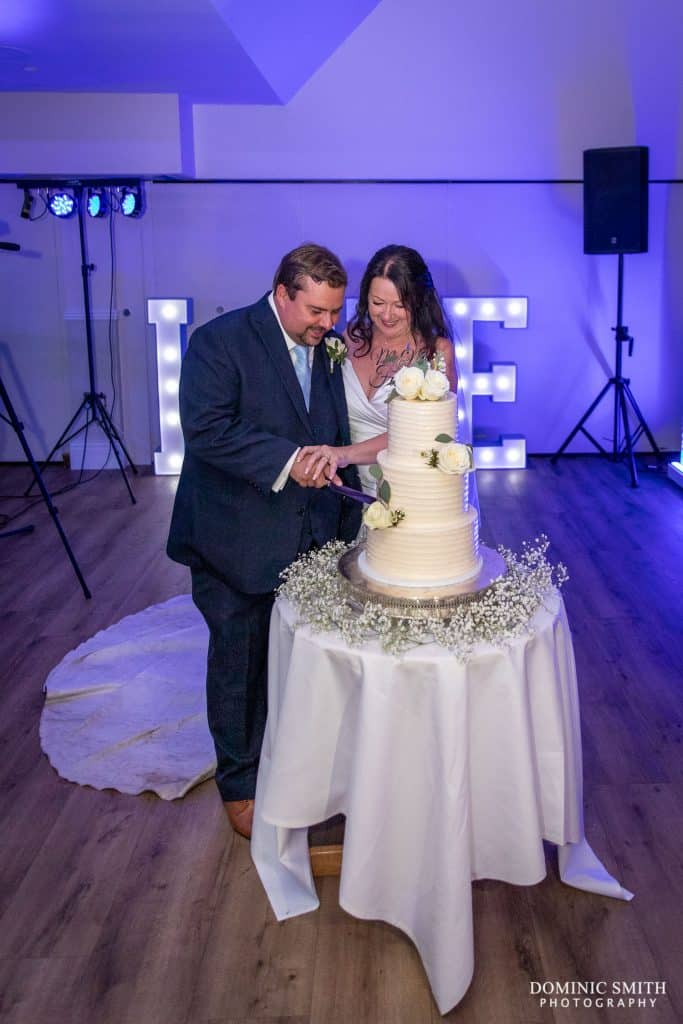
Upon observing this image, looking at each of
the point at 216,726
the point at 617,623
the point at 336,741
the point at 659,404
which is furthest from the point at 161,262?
the point at 336,741

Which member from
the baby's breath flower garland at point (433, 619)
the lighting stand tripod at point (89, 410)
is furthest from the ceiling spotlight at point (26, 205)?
the baby's breath flower garland at point (433, 619)

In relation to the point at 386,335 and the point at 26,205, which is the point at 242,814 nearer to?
the point at 386,335

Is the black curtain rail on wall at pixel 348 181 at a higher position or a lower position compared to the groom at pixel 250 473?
higher

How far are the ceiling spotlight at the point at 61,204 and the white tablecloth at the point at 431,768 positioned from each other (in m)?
5.35

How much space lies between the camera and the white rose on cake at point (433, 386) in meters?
2.18

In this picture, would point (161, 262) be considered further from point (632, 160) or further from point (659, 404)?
point (659, 404)

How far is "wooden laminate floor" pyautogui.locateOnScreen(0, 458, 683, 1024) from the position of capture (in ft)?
7.23

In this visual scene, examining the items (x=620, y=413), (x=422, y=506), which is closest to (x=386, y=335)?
(x=422, y=506)

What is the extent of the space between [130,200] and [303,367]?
486cm

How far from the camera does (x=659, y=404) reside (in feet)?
25.3

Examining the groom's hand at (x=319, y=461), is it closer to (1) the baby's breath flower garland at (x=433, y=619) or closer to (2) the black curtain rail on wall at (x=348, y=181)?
(1) the baby's breath flower garland at (x=433, y=619)

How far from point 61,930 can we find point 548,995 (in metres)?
1.17

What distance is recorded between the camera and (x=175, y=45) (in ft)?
16.5

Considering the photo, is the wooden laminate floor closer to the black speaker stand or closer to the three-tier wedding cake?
the black speaker stand
